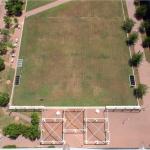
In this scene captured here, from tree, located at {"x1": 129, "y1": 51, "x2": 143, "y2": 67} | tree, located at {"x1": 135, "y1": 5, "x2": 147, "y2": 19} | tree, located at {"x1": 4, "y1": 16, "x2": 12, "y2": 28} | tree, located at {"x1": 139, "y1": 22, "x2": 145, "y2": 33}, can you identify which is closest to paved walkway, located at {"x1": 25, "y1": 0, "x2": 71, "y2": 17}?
tree, located at {"x1": 4, "y1": 16, "x2": 12, "y2": 28}

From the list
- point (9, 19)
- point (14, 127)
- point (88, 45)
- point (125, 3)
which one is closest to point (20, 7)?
point (9, 19)

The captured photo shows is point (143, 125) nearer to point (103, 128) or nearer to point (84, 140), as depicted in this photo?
point (103, 128)

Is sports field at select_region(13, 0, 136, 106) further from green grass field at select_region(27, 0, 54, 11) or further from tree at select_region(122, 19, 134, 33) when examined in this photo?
green grass field at select_region(27, 0, 54, 11)

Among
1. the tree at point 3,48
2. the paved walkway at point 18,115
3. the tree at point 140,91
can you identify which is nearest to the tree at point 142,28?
the tree at point 140,91

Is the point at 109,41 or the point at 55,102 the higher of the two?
the point at 109,41

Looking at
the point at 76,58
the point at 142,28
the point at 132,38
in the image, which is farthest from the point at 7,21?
the point at 142,28

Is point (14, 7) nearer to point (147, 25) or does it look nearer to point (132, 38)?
point (132, 38)

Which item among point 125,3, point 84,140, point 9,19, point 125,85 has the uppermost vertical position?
point 125,3
